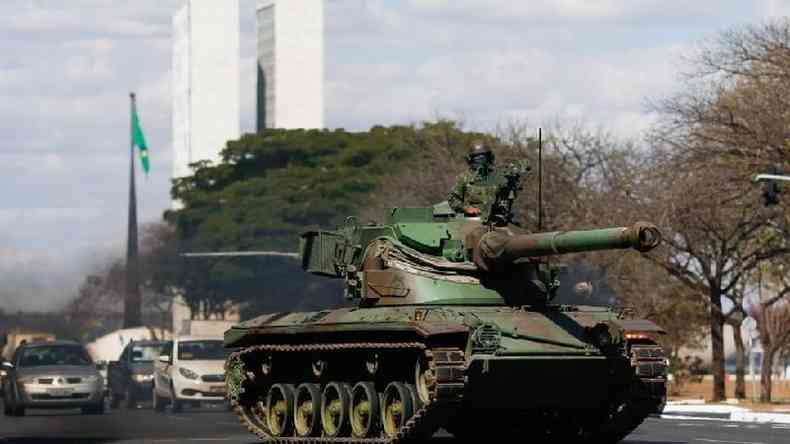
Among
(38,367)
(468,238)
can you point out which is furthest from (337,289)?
(468,238)

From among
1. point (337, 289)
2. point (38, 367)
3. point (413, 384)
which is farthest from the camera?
point (337, 289)

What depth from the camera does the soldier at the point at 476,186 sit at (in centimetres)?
2539

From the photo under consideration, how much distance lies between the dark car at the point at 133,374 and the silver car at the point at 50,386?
3.98 meters

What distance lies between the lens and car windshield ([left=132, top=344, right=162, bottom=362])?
48.9 metres

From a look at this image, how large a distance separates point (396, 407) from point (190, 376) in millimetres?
19026

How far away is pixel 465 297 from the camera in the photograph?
80.9ft

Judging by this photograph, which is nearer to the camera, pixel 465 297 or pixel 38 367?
pixel 465 297

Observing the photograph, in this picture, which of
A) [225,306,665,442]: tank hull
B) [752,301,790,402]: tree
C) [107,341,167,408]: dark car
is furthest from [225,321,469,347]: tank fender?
[752,301,790,402]: tree

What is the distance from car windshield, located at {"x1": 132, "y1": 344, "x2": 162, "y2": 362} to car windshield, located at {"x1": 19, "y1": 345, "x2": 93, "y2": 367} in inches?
169

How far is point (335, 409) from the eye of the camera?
2566 centimetres

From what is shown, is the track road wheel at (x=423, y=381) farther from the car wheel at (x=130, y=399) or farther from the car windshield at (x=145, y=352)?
the car windshield at (x=145, y=352)

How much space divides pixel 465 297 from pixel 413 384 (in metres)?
1.41

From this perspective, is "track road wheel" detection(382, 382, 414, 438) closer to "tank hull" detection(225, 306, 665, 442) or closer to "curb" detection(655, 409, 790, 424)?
"tank hull" detection(225, 306, 665, 442)

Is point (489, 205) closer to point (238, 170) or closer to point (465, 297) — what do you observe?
point (465, 297)
